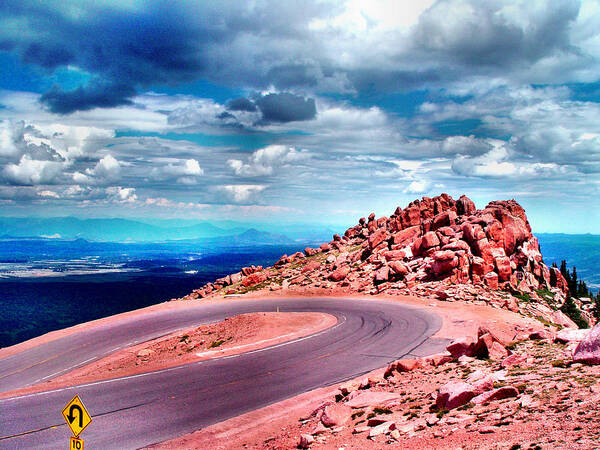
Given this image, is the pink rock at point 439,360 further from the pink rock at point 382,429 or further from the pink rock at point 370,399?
the pink rock at point 382,429

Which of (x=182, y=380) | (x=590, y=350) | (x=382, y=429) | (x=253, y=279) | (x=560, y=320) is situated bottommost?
(x=560, y=320)

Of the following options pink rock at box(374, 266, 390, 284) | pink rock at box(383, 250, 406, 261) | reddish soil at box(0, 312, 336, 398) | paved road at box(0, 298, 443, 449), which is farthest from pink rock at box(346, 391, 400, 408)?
pink rock at box(383, 250, 406, 261)

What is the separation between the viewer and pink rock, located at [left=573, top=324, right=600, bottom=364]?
12.3 metres

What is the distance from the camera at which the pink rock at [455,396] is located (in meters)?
11.1

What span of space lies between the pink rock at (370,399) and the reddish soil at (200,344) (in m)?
10.9

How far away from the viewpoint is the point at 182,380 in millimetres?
18938

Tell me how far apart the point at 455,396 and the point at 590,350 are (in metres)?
4.93

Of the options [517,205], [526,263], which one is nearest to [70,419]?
[526,263]

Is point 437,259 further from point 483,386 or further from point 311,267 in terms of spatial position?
point 483,386

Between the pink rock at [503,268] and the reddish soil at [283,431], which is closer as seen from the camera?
the reddish soil at [283,431]

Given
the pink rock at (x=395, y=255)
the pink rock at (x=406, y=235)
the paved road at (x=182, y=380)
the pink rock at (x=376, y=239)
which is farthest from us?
the pink rock at (x=376, y=239)

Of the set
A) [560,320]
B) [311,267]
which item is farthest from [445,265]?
[311,267]

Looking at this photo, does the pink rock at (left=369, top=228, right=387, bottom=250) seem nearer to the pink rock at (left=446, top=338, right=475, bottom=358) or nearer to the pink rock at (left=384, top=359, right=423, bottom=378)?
the pink rock at (left=446, top=338, right=475, bottom=358)

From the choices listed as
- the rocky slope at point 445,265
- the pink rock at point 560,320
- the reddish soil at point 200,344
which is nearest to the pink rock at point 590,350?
the reddish soil at point 200,344
